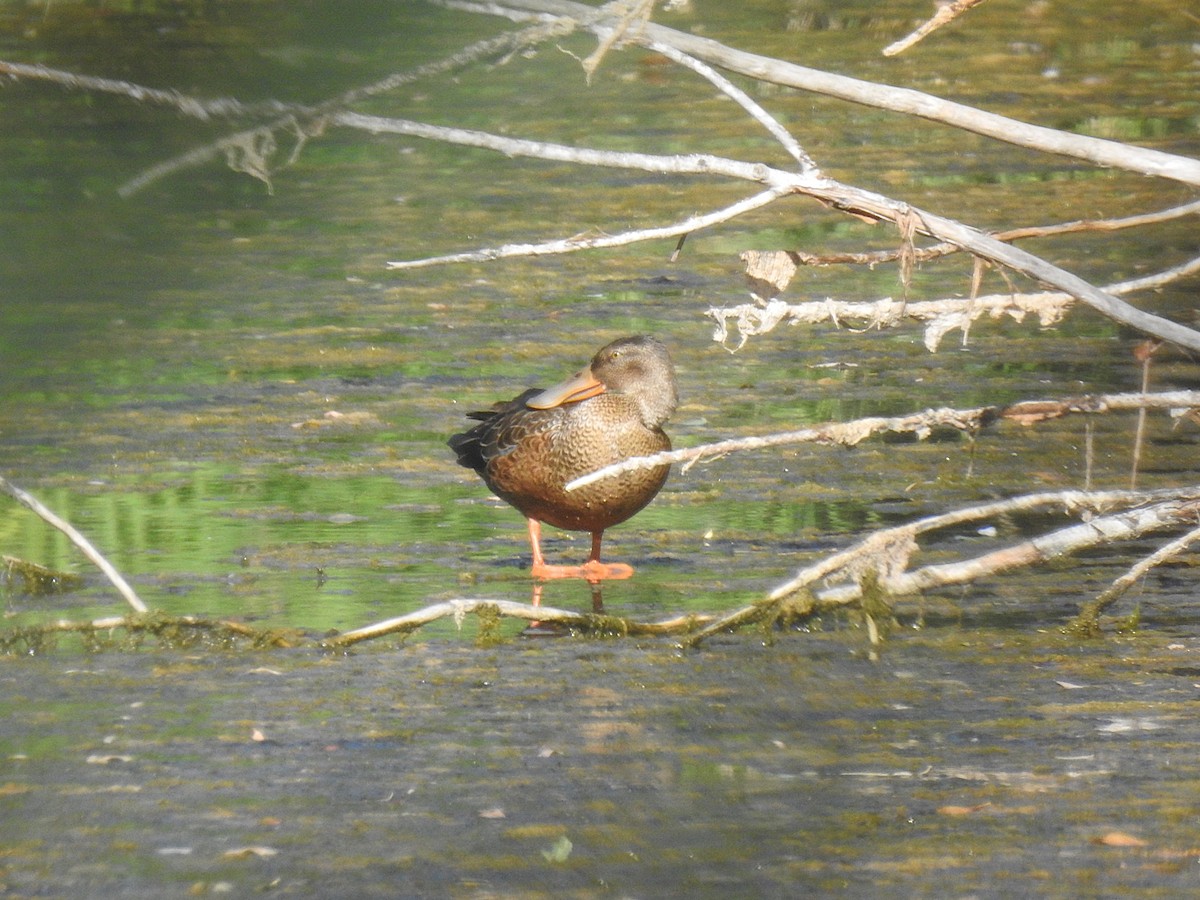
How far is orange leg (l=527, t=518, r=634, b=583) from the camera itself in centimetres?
537

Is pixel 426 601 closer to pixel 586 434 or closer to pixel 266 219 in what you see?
pixel 586 434

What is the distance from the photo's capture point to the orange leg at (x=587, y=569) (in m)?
5.37

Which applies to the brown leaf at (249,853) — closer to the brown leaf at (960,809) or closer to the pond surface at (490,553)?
the pond surface at (490,553)

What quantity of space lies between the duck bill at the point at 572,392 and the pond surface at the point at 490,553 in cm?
50

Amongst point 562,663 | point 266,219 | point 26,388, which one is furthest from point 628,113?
point 562,663

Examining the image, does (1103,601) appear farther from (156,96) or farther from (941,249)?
(156,96)

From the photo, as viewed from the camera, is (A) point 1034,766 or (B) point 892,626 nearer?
(A) point 1034,766

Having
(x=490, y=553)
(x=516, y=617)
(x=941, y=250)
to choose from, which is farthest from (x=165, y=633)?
(x=941, y=250)

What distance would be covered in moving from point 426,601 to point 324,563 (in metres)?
0.51

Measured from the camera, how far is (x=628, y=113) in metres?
12.4

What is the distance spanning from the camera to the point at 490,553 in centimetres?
562

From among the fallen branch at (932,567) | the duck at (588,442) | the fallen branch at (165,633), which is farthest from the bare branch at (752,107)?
the fallen branch at (165,633)

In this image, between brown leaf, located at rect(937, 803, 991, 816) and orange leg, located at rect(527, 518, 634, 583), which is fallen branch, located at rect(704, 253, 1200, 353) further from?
brown leaf, located at rect(937, 803, 991, 816)

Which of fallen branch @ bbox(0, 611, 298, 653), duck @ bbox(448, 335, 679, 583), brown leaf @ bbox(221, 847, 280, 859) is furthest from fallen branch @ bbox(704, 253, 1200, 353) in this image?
brown leaf @ bbox(221, 847, 280, 859)
